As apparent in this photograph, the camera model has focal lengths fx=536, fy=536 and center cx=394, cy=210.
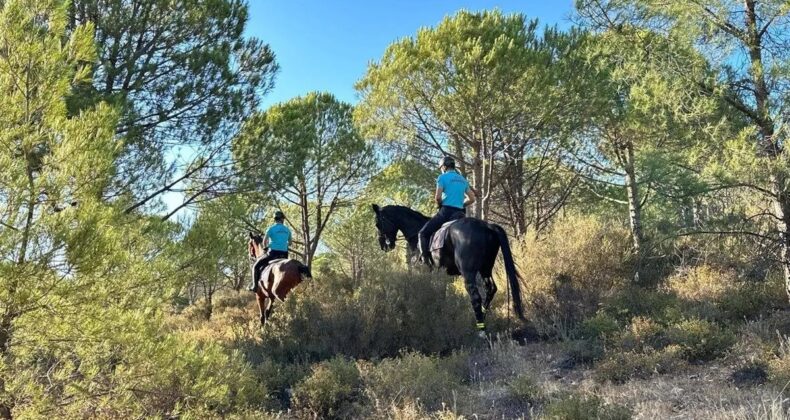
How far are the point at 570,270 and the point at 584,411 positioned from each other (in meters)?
5.96

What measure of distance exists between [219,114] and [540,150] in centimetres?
938

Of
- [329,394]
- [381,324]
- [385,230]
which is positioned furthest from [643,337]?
[385,230]

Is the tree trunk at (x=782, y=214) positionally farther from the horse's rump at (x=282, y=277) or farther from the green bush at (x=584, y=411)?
the horse's rump at (x=282, y=277)

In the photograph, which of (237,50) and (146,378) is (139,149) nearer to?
(237,50)

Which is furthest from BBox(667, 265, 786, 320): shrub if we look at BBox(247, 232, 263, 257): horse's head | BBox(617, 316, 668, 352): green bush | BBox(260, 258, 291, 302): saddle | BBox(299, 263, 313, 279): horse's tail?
BBox(247, 232, 263, 257): horse's head

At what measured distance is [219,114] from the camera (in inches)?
394

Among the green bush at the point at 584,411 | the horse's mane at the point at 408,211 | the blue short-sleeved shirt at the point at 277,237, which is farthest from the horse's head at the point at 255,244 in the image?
the green bush at the point at 584,411

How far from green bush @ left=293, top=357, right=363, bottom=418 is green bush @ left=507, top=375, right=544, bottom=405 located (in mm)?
1475

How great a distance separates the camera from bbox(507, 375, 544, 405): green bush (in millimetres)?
4918

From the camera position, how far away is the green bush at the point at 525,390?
16.1 ft

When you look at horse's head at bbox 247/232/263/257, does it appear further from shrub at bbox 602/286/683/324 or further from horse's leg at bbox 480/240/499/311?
A: shrub at bbox 602/286/683/324

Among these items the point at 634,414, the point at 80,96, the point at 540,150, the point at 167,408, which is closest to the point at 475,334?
the point at 634,414

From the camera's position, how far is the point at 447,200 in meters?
8.73

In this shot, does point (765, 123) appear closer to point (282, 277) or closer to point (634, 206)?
point (634, 206)
